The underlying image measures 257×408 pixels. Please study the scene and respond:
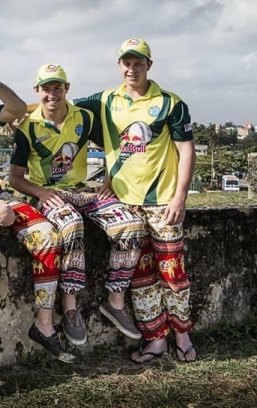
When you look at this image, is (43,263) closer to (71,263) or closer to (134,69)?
(71,263)

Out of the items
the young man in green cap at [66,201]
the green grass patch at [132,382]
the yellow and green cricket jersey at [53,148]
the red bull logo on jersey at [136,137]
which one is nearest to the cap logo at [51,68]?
the young man in green cap at [66,201]

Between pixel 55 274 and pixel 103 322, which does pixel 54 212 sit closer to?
pixel 55 274

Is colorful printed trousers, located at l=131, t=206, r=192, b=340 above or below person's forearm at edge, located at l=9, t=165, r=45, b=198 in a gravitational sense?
below

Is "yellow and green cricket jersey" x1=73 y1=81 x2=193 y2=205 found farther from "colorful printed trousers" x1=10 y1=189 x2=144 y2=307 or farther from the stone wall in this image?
the stone wall

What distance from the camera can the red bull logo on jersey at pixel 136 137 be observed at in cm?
420

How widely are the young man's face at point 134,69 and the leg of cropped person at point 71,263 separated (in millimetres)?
875

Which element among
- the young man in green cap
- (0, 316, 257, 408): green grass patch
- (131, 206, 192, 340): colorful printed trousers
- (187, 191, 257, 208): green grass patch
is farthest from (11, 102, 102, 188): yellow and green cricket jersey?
(187, 191, 257, 208): green grass patch

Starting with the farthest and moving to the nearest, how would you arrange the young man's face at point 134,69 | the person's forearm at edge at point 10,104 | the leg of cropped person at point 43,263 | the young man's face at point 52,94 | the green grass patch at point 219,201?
1. the green grass patch at point 219,201
2. the young man's face at point 134,69
3. the young man's face at point 52,94
4. the person's forearm at edge at point 10,104
5. the leg of cropped person at point 43,263

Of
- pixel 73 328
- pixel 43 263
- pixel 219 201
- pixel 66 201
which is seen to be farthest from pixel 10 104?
pixel 219 201

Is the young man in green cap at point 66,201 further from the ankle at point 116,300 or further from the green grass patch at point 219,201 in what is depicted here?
the green grass patch at point 219,201

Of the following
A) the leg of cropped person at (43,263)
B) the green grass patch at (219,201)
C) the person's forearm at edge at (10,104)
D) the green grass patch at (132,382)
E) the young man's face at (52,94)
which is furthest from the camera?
the green grass patch at (219,201)

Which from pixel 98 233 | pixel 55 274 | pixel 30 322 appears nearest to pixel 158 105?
pixel 98 233

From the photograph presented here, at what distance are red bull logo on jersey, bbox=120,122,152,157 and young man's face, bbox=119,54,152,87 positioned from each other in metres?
0.26

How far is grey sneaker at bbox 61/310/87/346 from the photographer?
12.9 feet
